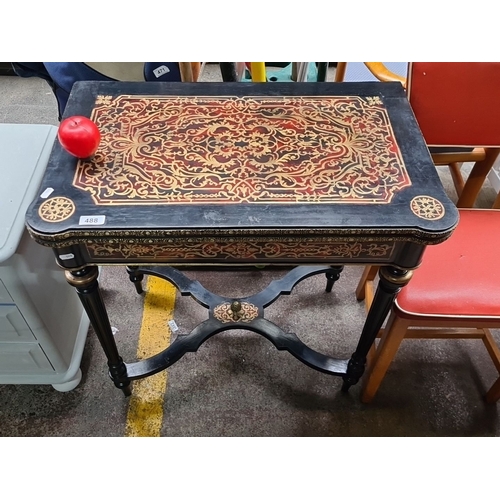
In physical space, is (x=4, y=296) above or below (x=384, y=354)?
above

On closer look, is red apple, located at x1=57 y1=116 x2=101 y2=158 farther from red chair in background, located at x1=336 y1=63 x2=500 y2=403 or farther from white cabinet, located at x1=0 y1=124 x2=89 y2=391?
red chair in background, located at x1=336 y1=63 x2=500 y2=403

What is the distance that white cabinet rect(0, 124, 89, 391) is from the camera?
956 millimetres

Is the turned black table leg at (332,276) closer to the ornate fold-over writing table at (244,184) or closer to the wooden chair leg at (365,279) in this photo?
the wooden chair leg at (365,279)

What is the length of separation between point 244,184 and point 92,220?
27cm

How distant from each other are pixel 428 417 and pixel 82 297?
98 cm

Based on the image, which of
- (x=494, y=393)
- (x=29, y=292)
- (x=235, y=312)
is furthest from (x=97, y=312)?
(x=494, y=393)

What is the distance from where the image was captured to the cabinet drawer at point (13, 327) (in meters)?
1.02

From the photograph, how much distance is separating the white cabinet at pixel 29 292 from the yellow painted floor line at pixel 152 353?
0.59 ft

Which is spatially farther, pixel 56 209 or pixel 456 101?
pixel 456 101

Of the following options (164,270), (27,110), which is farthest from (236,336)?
(27,110)

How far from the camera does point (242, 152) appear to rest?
88 centimetres

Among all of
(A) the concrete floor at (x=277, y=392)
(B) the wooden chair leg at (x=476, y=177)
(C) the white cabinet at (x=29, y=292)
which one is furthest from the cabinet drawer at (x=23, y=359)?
(B) the wooden chair leg at (x=476, y=177)

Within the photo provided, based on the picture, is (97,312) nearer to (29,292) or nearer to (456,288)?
(29,292)

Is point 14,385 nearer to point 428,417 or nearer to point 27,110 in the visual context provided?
point 428,417
